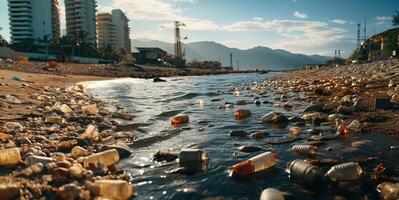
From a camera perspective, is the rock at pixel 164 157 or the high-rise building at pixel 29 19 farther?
the high-rise building at pixel 29 19

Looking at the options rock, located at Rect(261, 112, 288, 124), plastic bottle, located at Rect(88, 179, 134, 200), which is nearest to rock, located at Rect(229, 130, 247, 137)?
rock, located at Rect(261, 112, 288, 124)

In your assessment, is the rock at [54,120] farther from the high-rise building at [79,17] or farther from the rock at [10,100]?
the high-rise building at [79,17]

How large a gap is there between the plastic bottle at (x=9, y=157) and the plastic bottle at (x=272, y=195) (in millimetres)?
3372

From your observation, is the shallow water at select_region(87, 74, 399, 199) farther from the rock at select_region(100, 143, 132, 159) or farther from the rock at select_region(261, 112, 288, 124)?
the rock at select_region(261, 112, 288, 124)

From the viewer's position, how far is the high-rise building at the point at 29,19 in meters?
116

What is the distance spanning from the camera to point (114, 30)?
171750 millimetres

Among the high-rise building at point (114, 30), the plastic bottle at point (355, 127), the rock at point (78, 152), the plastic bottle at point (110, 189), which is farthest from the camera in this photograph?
the high-rise building at point (114, 30)

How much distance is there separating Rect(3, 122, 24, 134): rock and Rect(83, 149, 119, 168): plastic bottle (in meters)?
2.64

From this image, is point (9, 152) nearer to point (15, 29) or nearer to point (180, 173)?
point (180, 173)

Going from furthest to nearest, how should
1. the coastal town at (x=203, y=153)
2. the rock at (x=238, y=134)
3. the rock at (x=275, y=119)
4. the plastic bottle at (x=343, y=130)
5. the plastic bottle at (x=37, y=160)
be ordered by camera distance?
the rock at (x=275, y=119), the rock at (x=238, y=134), the plastic bottle at (x=343, y=130), the plastic bottle at (x=37, y=160), the coastal town at (x=203, y=153)

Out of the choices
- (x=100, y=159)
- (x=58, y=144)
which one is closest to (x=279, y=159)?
(x=100, y=159)

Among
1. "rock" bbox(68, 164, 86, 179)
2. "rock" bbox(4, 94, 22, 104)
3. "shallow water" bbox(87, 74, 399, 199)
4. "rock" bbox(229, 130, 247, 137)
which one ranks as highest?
"rock" bbox(4, 94, 22, 104)

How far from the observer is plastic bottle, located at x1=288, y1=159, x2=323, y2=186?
13.9 feet

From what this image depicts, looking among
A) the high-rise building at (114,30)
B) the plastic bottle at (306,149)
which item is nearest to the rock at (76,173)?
the plastic bottle at (306,149)
